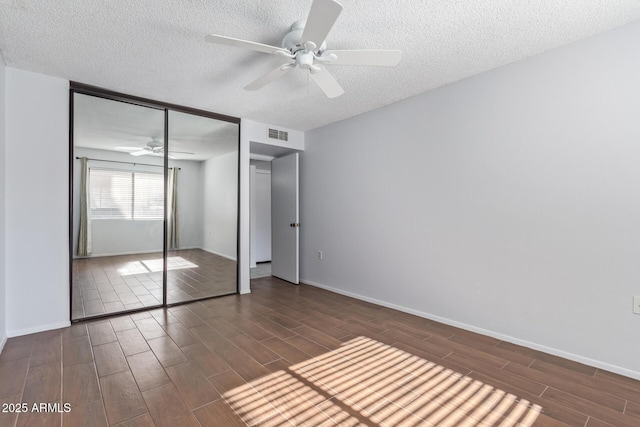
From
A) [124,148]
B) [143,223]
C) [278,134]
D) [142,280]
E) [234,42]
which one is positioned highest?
[278,134]

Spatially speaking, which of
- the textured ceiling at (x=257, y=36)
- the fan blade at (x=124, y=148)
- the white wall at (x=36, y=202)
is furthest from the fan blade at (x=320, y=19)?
the white wall at (x=36, y=202)

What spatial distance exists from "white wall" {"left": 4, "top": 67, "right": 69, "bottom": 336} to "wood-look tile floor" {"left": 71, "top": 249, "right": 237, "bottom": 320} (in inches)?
6.8

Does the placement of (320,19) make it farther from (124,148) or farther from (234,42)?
(124,148)

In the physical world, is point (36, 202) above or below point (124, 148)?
below

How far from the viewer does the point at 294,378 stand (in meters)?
1.94

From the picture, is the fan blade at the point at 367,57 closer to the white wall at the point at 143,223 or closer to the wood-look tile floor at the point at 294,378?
the wood-look tile floor at the point at 294,378

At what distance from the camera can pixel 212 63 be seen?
2.48m

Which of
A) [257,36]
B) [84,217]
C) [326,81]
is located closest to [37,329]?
[84,217]

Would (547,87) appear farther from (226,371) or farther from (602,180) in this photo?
(226,371)

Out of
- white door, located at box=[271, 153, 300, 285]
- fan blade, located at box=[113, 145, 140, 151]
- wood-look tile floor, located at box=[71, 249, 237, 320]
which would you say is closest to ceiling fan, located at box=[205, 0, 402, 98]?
fan blade, located at box=[113, 145, 140, 151]

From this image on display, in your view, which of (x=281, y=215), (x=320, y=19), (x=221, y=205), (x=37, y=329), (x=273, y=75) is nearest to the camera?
(x=320, y=19)

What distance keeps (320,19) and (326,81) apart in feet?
2.41

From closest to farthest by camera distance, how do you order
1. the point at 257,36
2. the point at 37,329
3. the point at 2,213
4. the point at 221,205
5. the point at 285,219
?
the point at 257,36
the point at 2,213
the point at 37,329
the point at 221,205
the point at 285,219

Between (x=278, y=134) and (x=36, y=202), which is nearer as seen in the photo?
(x=36, y=202)
